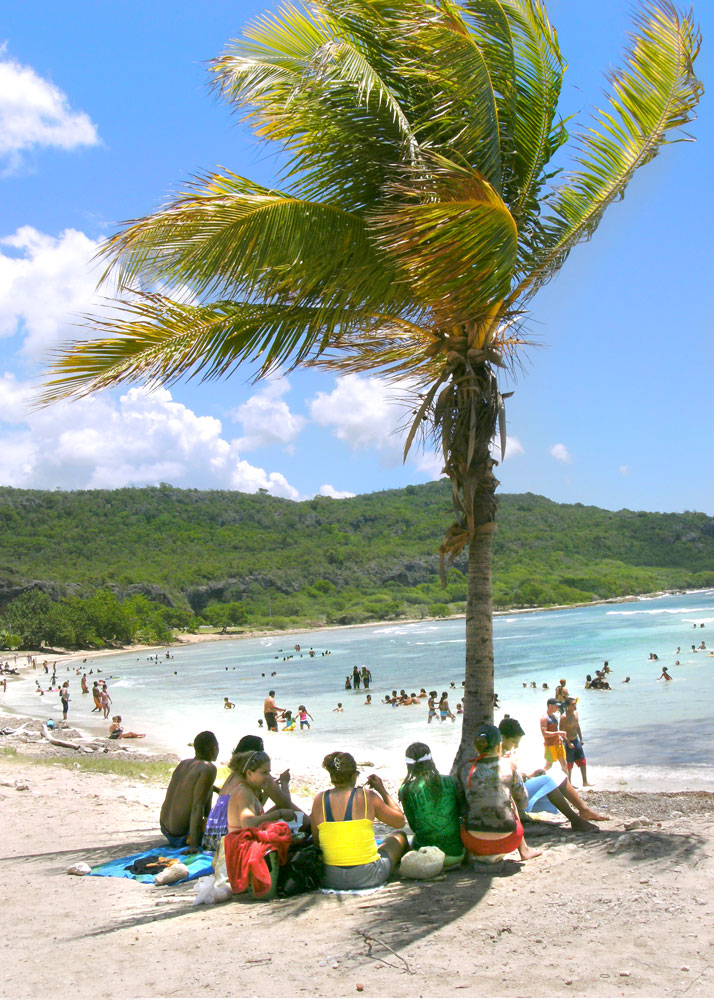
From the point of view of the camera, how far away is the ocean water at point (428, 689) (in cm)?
1598

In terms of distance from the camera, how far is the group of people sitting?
15.8ft

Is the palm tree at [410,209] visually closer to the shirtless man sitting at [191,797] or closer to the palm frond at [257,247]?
the palm frond at [257,247]

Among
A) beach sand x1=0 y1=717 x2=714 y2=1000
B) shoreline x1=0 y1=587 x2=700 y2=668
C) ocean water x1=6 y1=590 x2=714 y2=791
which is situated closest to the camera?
beach sand x1=0 y1=717 x2=714 y2=1000

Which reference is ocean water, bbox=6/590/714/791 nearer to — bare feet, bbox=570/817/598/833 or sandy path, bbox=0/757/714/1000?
bare feet, bbox=570/817/598/833

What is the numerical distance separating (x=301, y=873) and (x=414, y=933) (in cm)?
97

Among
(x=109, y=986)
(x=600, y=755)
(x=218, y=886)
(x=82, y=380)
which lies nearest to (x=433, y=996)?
(x=109, y=986)

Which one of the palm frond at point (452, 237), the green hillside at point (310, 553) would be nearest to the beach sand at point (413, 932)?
the palm frond at point (452, 237)

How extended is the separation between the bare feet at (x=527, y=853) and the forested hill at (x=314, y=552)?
72205mm

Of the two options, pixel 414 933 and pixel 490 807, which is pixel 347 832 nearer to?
pixel 414 933

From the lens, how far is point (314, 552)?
402 feet

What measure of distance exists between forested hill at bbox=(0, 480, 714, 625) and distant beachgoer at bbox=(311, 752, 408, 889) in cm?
7210

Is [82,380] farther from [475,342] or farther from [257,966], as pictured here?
[257,966]

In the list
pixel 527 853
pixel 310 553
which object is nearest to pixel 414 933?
pixel 527 853

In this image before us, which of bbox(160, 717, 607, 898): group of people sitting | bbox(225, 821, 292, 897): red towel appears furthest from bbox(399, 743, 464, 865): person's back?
bbox(225, 821, 292, 897): red towel
